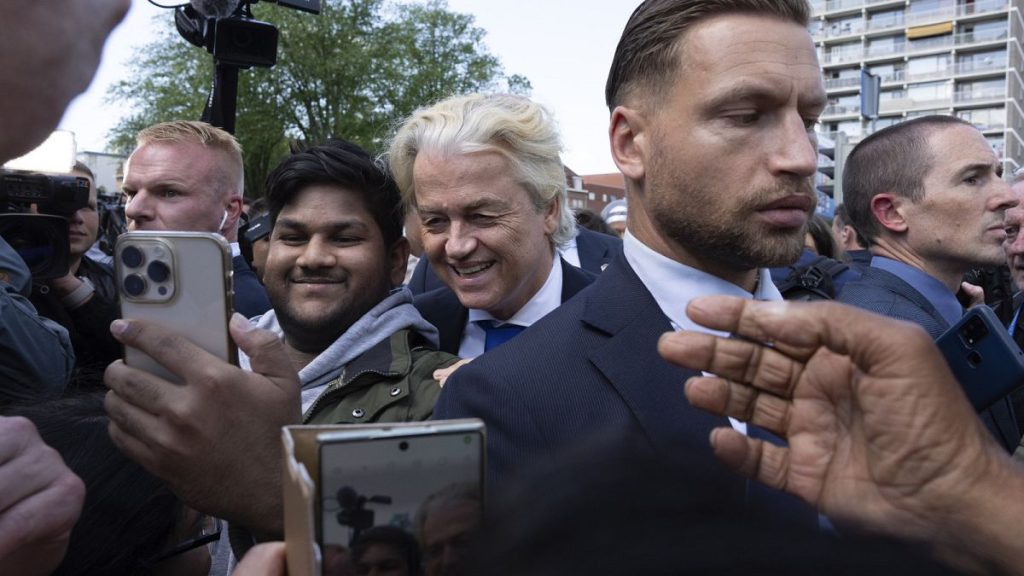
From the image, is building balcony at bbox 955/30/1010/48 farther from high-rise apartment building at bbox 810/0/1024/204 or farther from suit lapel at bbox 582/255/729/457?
suit lapel at bbox 582/255/729/457

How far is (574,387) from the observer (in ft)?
4.77

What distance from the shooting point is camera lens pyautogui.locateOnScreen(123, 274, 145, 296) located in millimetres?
1209

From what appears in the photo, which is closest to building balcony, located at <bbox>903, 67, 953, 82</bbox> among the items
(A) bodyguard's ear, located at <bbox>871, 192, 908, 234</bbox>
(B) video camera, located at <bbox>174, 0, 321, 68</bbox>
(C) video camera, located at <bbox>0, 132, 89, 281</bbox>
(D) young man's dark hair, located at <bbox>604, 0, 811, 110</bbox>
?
(A) bodyguard's ear, located at <bbox>871, 192, 908, 234</bbox>

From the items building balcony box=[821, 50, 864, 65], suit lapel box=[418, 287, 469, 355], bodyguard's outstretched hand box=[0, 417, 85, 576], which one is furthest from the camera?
building balcony box=[821, 50, 864, 65]

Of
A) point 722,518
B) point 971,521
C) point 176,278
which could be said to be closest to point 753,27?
point 971,521

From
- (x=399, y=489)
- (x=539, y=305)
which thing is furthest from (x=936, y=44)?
(x=399, y=489)

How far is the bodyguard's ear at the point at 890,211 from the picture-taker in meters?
3.01

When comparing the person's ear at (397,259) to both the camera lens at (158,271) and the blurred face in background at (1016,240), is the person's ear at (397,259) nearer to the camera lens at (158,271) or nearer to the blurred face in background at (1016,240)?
the camera lens at (158,271)

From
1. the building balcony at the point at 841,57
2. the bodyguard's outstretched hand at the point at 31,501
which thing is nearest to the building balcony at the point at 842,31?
the building balcony at the point at 841,57

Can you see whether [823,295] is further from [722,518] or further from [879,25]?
[879,25]

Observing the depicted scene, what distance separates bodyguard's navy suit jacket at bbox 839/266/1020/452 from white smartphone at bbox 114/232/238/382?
6.51 feet

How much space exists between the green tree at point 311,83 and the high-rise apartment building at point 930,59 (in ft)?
155

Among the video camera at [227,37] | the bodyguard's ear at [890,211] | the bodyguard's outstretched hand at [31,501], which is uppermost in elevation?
the video camera at [227,37]

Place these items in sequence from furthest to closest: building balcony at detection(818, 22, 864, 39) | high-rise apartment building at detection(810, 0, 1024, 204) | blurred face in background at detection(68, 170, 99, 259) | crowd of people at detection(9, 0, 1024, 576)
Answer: building balcony at detection(818, 22, 864, 39), high-rise apartment building at detection(810, 0, 1024, 204), blurred face in background at detection(68, 170, 99, 259), crowd of people at detection(9, 0, 1024, 576)
